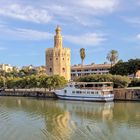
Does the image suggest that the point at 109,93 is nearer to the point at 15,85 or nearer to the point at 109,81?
the point at 109,81

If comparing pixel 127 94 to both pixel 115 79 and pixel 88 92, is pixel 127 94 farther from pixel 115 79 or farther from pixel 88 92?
pixel 88 92

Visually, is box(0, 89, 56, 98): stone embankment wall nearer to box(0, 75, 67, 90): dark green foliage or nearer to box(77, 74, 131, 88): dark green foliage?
box(0, 75, 67, 90): dark green foliage

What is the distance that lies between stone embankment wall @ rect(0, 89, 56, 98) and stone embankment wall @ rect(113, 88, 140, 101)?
63.2ft

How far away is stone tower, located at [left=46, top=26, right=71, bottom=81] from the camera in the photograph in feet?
412

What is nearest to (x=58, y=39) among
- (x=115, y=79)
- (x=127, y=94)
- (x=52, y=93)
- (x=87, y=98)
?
(x=52, y=93)

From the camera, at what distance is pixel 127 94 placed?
7544cm

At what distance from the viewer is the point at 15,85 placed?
374ft

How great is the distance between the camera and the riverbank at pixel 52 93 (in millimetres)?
74125

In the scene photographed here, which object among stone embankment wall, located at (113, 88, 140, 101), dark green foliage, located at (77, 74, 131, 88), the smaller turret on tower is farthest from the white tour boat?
the smaller turret on tower

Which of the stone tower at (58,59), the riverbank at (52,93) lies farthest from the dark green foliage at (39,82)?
the stone tower at (58,59)

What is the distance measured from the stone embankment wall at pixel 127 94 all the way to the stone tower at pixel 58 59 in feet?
163

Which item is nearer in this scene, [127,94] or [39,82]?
[127,94]

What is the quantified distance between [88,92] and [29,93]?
97.4ft

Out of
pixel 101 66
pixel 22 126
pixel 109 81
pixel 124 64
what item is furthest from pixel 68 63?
pixel 22 126
